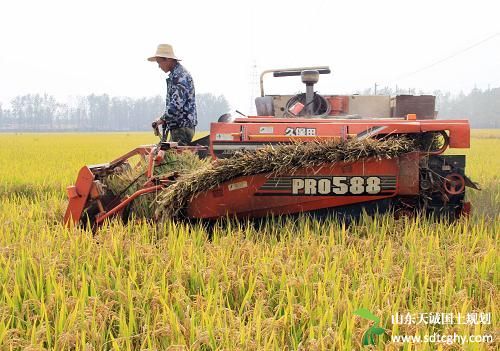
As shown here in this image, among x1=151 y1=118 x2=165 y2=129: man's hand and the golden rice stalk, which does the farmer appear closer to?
x1=151 y1=118 x2=165 y2=129: man's hand

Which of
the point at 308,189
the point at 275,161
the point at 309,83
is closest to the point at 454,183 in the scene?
the point at 308,189

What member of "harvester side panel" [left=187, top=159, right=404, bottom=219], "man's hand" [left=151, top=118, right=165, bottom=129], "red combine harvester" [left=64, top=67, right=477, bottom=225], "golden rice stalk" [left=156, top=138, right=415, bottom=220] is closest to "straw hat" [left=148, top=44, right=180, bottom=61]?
→ "man's hand" [left=151, top=118, right=165, bottom=129]

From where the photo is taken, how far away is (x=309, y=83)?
5.73 meters

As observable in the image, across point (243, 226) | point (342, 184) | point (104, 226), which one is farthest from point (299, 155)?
point (104, 226)

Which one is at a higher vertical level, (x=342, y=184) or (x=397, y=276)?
(x=342, y=184)

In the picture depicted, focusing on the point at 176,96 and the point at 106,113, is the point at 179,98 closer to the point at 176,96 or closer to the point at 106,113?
the point at 176,96

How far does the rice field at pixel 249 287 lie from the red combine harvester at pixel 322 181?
0.55ft

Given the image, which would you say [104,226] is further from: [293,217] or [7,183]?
[7,183]

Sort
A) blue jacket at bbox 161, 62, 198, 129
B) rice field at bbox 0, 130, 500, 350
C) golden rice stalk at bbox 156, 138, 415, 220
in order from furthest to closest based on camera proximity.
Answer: blue jacket at bbox 161, 62, 198, 129
golden rice stalk at bbox 156, 138, 415, 220
rice field at bbox 0, 130, 500, 350

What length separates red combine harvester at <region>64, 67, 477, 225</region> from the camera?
13.8 feet

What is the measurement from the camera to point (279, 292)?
2852 millimetres

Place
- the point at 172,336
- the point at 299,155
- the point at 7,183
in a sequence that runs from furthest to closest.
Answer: the point at 7,183, the point at 299,155, the point at 172,336

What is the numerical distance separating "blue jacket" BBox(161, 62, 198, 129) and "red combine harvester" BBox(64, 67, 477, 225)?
750mm

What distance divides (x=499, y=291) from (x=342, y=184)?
1.59 meters
